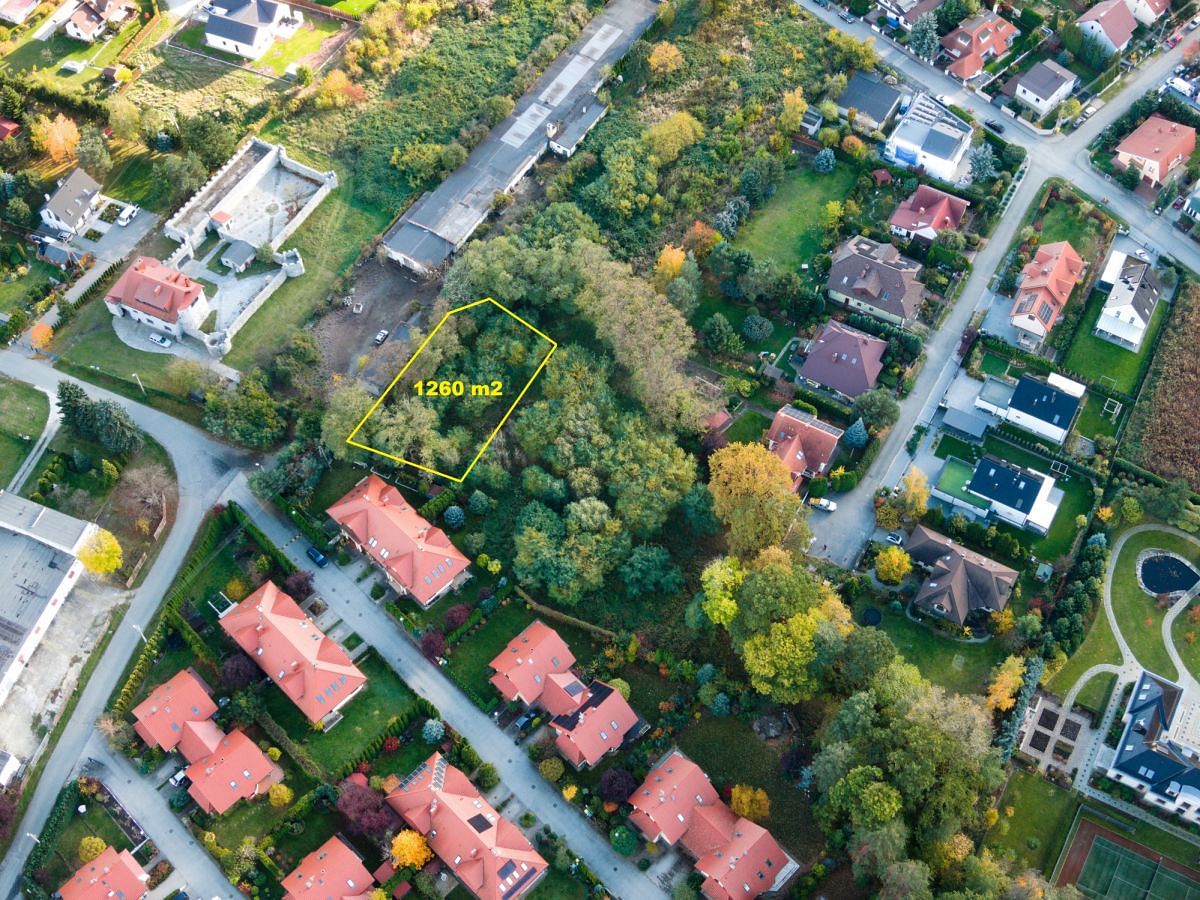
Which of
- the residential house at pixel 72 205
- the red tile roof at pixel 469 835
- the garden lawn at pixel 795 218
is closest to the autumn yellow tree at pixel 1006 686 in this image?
the red tile roof at pixel 469 835

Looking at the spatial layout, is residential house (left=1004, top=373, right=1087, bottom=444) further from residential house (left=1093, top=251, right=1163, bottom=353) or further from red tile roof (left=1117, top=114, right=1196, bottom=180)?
red tile roof (left=1117, top=114, right=1196, bottom=180)

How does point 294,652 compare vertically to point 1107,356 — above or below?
below

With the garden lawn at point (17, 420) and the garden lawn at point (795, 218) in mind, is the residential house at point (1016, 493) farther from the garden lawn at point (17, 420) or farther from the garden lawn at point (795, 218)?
the garden lawn at point (17, 420)

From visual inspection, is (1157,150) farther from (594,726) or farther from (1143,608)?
(594,726)

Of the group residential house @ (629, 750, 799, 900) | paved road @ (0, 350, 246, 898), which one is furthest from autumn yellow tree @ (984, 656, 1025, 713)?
paved road @ (0, 350, 246, 898)

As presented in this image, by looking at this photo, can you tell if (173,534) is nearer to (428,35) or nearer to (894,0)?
(428,35)

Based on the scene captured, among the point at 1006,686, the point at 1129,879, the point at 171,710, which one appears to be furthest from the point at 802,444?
the point at 171,710
